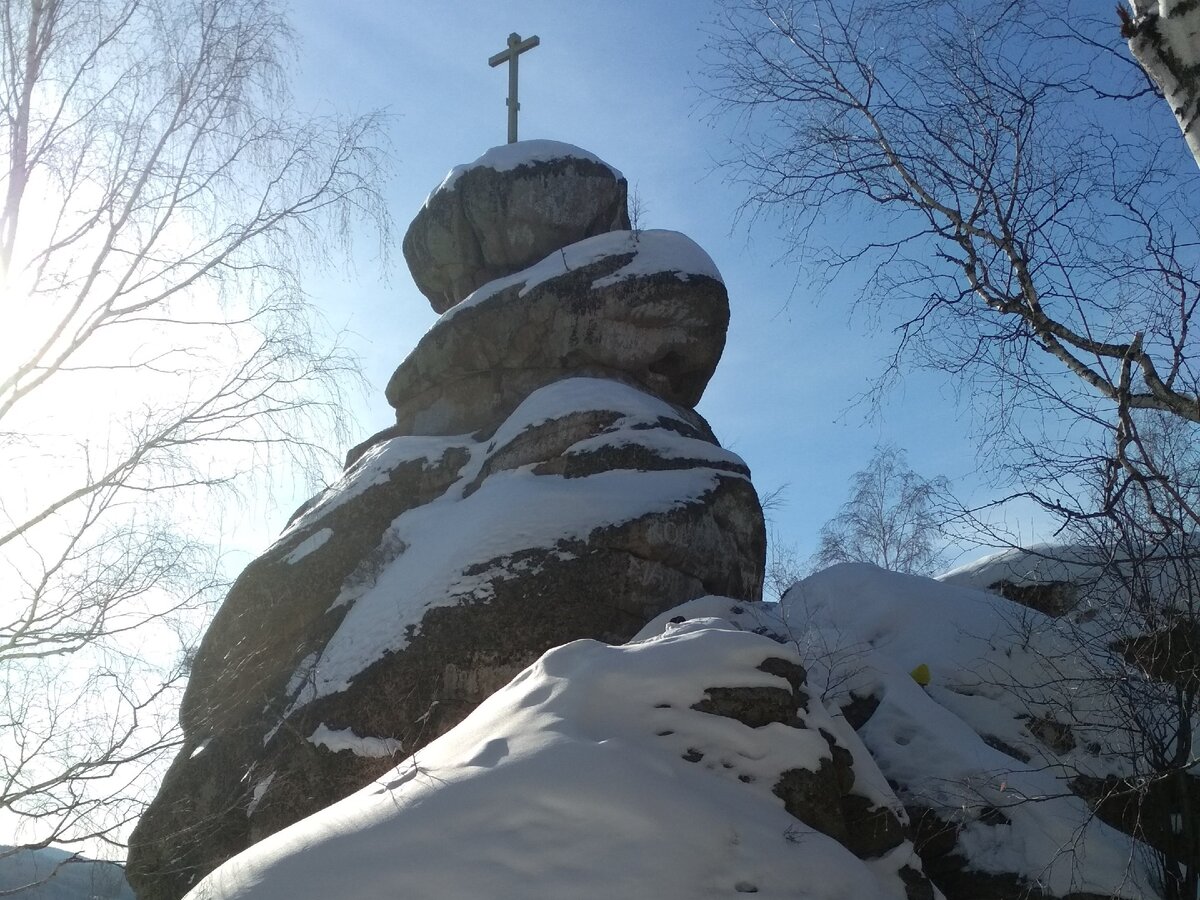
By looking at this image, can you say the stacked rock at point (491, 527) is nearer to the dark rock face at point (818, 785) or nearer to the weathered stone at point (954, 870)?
the dark rock face at point (818, 785)

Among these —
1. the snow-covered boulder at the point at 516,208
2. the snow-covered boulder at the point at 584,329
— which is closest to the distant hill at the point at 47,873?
the snow-covered boulder at the point at 584,329

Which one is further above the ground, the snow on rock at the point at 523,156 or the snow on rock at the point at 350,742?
the snow on rock at the point at 523,156

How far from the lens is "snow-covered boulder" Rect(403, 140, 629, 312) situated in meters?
14.0

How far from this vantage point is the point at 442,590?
930cm

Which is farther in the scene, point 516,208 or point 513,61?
point 513,61

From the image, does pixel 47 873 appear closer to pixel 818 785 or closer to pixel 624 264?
pixel 818 785

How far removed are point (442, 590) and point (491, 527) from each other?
0.77 m

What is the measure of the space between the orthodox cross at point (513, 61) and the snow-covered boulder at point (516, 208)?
1.41 meters

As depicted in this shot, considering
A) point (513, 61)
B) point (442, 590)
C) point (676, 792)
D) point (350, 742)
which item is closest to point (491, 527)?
point (442, 590)

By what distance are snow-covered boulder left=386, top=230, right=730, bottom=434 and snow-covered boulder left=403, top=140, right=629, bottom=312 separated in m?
1.26

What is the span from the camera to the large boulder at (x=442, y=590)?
8.70 m

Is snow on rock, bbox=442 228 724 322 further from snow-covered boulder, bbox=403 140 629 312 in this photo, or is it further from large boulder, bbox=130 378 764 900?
large boulder, bbox=130 378 764 900

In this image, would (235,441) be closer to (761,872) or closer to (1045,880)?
(761,872)

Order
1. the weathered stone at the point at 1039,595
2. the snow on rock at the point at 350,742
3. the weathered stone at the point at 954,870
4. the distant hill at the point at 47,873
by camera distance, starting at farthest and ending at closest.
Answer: the weathered stone at the point at 1039,595 → the snow on rock at the point at 350,742 → the weathered stone at the point at 954,870 → the distant hill at the point at 47,873
